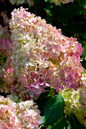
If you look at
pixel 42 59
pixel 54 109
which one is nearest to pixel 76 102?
pixel 54 109

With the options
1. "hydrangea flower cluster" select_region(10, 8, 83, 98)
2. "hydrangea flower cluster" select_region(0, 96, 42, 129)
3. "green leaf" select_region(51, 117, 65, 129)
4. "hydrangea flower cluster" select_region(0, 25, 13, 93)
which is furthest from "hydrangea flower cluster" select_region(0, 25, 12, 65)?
"green leaf" select_region(51, 117, 65, 129)

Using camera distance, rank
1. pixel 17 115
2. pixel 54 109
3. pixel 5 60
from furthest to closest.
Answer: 1. pixel 5 60
2. pixel 54 109
3. pixel 17 115

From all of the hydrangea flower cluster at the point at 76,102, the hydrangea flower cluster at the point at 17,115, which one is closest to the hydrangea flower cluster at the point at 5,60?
the hydrangea flower cluster at the point at 17,115

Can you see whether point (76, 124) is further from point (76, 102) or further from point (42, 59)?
point (42, 59)

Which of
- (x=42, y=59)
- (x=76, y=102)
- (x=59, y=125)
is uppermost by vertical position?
(x=42, y=59)

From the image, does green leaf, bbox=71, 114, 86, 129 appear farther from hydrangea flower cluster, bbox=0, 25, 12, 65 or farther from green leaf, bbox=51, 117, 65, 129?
hydrangea flower cluster, bbox=0, 25, 12, 65

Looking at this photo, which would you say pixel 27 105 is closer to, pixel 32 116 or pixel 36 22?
pixel 32 116

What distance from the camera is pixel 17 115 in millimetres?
1185

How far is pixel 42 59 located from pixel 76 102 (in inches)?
11.4

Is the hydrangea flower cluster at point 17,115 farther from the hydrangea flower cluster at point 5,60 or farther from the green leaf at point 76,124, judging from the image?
the green leaf at point 76,124

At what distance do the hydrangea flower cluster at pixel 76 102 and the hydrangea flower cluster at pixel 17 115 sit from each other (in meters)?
0.22

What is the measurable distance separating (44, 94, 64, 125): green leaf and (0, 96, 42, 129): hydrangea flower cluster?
12cm

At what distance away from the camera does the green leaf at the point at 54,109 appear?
1.32 m

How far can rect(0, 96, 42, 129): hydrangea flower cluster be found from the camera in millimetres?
1116
